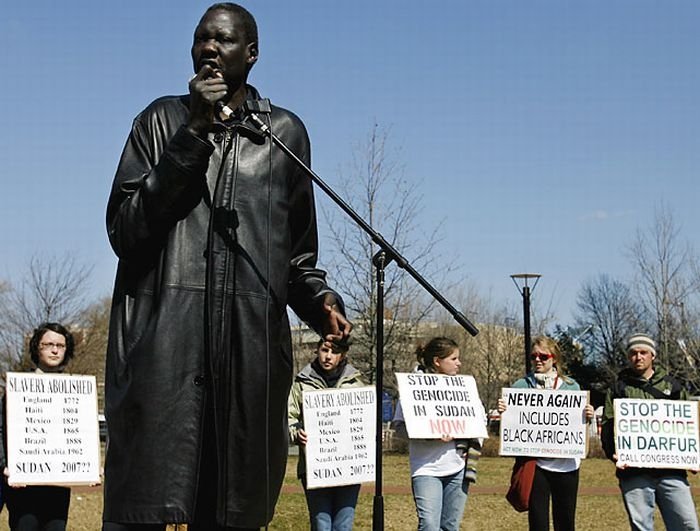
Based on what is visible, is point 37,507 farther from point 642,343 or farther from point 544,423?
point 642,343

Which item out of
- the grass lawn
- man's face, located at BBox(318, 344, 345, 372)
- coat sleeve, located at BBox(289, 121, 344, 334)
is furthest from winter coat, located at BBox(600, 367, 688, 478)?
coat sleeve, located at BBox(289, 121, 344, 334)

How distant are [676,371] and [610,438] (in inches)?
1247

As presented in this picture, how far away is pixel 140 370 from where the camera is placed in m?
2.68

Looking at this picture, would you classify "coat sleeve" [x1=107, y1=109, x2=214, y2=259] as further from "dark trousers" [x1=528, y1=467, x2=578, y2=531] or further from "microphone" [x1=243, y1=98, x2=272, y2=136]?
"dark trousers" [x1=528, y1=467, x2=578, y2=531]

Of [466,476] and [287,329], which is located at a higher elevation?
[287,329]

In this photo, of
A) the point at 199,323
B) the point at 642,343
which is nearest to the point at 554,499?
the point at 642,343

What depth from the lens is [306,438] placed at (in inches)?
371

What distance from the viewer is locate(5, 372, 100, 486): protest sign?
8102 mm

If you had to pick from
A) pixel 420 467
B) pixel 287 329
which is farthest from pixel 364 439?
pixel 287 329

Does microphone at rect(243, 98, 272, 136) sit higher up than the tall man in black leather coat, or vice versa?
microphone at rect(243, 98, 272, 136)

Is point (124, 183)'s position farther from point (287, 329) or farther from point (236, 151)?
point (287, 329)

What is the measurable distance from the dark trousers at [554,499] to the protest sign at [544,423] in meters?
0.21

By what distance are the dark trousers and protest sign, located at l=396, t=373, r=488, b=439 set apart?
81 centimetres

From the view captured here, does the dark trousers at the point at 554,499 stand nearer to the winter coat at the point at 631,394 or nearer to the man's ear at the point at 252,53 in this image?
the winter coat at the point at 631,394
